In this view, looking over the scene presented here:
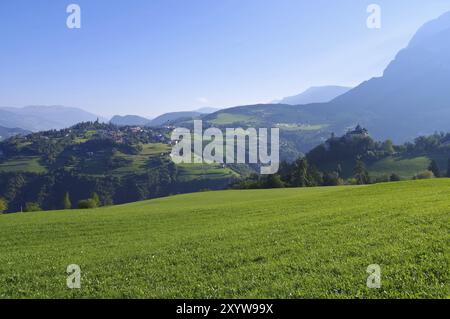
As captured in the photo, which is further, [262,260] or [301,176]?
[301,176]

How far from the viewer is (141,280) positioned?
14.7 meters

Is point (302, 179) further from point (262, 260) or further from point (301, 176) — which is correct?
point (262, 260)

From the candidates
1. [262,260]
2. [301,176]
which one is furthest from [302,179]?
[262,260]

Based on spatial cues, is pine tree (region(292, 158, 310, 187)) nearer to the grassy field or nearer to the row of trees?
the row of trees

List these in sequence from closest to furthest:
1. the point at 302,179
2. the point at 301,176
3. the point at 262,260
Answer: the point at 262,260 < the point at 302,179 < the point at 301,176

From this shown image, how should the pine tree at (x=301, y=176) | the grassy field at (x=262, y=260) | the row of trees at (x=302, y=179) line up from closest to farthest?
the grassy field at (x=262, y=260), the row of trees at (x=302, y=179), the pine tree at (x=301, y=176)

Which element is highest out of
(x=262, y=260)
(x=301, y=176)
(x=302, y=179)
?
(x=262, y=260)

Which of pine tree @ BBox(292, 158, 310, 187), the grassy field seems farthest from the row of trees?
the grassy field

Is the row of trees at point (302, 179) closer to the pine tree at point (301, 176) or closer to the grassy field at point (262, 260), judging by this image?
the pine tree at point (301, 176)

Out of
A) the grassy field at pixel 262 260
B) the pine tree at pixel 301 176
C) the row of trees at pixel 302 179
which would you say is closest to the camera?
the grassy field at pixel 262 260

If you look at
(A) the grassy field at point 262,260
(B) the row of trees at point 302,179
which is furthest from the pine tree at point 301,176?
(A) the grassy field at point 262,260
